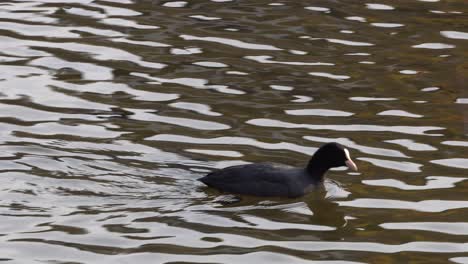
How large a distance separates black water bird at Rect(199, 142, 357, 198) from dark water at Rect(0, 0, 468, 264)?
0.48 ft

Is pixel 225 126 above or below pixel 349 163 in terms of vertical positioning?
below

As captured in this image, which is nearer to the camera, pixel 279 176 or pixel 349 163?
pixel 279 176

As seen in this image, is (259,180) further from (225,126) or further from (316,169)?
(225,126)

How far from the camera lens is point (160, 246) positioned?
1292 cm

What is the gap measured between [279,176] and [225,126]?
211cm

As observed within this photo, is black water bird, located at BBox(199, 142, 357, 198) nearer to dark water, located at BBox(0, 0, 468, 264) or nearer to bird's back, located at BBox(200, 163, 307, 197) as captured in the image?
bird's back, located at BBox(200, 163, 307, 197)

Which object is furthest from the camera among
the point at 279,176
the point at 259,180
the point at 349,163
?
the point at 349,163

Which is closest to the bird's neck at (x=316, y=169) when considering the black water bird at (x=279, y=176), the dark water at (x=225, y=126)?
the black water bird at (x=279, y=176)

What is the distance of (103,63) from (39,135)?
130 inches

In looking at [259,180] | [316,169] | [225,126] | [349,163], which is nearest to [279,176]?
[259,180]

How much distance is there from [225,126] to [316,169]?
6.74 feet

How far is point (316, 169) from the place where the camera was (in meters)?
15.1

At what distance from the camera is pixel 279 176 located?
1490cm

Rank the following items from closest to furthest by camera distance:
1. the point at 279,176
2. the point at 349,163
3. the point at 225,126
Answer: the point at 279,176 < the point at 349,163 < the point at 225,126
